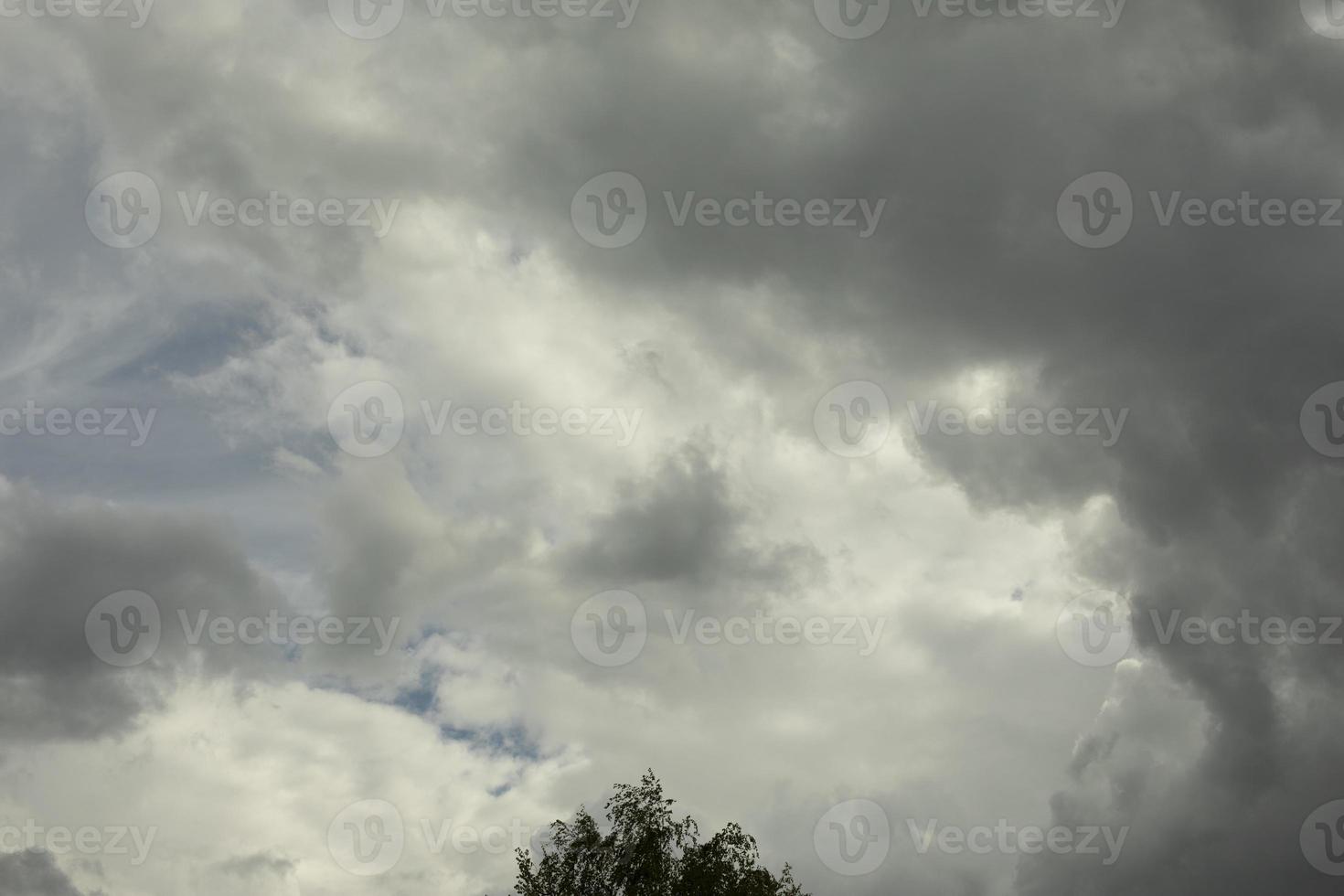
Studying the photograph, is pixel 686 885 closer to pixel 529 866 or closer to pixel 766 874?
pixel 766 874

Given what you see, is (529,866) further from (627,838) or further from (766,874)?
(766,874)

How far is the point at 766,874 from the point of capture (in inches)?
2457

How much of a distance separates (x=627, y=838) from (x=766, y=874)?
8569 mm

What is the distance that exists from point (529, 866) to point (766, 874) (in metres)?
13.8

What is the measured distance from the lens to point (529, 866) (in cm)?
6116

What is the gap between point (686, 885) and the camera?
6069 centimetres

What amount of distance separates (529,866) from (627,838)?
5837mm

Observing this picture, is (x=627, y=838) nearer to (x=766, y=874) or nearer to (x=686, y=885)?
(x=686, y=885)

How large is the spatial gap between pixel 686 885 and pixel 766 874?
500 centimetres

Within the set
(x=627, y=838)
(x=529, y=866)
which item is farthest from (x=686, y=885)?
(x=529, y=866)

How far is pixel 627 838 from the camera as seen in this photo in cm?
6134

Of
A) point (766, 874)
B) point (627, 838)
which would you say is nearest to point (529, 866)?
point (627, 838)

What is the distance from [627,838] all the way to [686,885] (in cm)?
424
